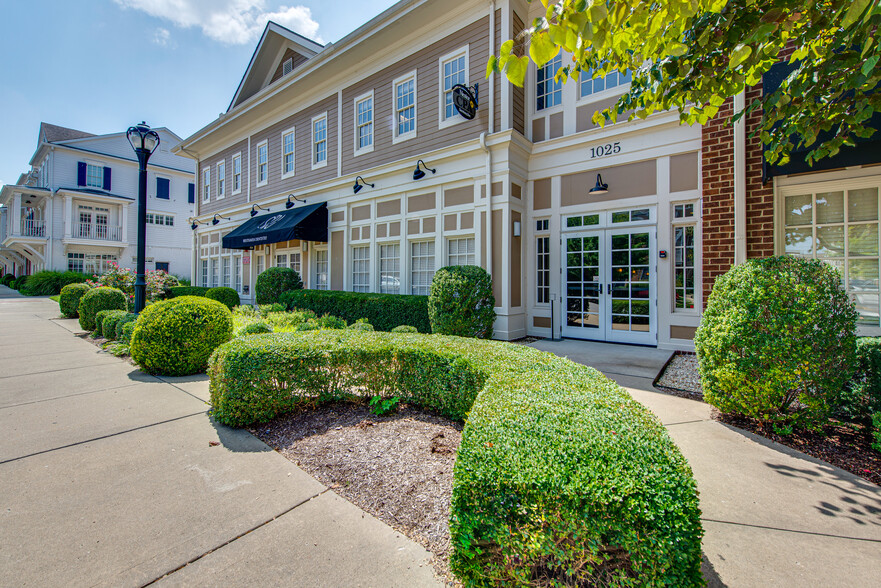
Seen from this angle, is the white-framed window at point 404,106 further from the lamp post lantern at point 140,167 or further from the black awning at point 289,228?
the lamp post lantern at point 140,167

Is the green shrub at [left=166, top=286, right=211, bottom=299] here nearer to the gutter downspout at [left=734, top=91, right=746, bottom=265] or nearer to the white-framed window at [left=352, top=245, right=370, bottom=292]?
the white-framed window at [left=352, top=245, right=370, bottom=292]

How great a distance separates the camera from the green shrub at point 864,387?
324cm

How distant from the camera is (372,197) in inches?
418

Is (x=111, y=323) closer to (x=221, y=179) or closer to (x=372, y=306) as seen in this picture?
(x=372, y=306)

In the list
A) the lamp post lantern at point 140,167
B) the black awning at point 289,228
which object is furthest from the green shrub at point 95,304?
the black awning at point 289,228

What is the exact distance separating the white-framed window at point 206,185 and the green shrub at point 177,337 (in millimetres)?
14550

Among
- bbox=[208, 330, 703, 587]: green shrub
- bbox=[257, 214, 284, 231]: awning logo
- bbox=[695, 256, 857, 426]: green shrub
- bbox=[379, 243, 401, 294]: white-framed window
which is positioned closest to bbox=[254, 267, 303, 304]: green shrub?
bbox=[257, 214, 284, 231]: awning logo

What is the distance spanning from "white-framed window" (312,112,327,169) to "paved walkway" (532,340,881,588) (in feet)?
38.8

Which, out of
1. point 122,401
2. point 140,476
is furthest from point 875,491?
point 122,401

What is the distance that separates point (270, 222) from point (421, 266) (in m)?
6.25

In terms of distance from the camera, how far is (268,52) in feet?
46.8

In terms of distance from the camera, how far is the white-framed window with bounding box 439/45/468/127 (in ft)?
28.8

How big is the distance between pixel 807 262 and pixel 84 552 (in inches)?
215

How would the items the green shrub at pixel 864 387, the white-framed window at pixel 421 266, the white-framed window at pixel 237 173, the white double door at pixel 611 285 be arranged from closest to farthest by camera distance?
the green shrub at pixel 864 387, the white double door at pixel 611 285, the white-framed window at pixel 421 266, the white-framed window at pixel 237 173
